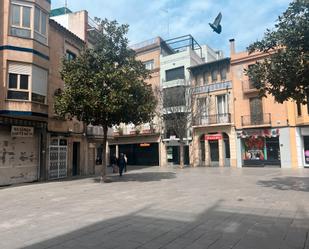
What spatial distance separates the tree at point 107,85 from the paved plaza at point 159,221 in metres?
5.27

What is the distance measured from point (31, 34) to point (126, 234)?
14348mm

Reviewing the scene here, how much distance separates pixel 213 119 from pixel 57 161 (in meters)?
18.2

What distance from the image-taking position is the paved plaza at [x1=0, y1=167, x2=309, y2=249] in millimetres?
5617

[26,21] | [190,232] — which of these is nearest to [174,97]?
[26,21]

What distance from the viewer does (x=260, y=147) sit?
29328 millimetres

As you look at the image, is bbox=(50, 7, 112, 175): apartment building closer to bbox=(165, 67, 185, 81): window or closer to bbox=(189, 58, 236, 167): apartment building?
bbox=(189, 58, 236, 167): apartment building

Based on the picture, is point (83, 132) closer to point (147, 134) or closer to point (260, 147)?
point (147, 134)

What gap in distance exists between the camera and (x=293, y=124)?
2727 cm

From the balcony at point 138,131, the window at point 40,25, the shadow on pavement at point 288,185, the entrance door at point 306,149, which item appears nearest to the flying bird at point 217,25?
the balcony at point 138,131

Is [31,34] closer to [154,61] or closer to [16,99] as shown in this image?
[16,99]

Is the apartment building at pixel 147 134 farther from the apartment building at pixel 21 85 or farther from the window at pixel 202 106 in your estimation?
the apartment building at pixel 21 85

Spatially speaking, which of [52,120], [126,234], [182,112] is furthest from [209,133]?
[126,234]

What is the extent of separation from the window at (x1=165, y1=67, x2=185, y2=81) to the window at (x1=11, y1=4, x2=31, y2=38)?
69.8 feet

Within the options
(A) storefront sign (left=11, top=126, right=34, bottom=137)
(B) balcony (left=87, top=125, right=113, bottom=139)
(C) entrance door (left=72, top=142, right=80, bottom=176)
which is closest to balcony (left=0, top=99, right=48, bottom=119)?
(A) storefront sign (left=11, top=126, right=34, bottom=137)
